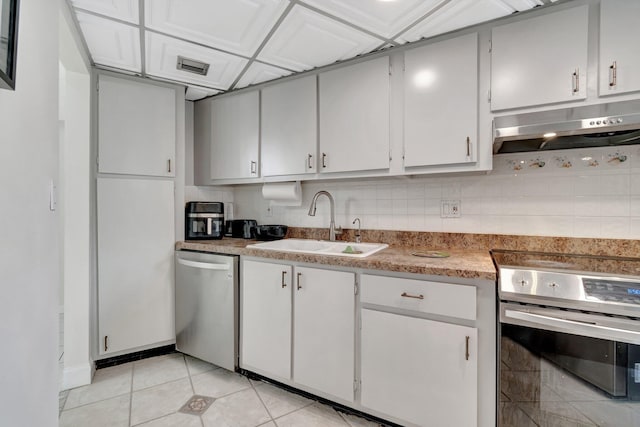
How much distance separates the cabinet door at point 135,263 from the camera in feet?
7.79

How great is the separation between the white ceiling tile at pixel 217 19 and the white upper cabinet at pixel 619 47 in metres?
1.47

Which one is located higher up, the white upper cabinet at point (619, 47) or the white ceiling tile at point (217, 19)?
the white ceiling tile at point (217, 19)

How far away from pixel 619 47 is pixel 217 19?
191 cm

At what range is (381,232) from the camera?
2404mm

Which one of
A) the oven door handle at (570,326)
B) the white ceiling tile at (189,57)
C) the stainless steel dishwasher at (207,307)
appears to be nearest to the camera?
the oven door handle at (570,326)

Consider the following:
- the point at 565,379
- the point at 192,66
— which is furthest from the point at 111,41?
the point at 565,379

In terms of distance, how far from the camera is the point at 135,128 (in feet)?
8.19

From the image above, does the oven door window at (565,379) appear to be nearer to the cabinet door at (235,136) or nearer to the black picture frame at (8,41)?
the black picture frame at (8,41)

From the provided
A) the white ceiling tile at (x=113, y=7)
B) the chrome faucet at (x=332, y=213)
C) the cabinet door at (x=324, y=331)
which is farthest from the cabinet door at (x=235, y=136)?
the cabinet door at (x=324, y=331)

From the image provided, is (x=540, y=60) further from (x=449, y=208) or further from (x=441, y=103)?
(x=449, y=208)

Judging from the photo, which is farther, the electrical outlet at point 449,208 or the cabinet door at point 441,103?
the electrical outlet at point 449,208

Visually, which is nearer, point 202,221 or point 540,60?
point 540,60

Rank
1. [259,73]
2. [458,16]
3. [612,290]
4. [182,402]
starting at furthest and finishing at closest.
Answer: [259,73]
[182,402]
[458,16]
[612,290]

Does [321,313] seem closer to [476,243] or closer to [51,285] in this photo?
Result: [476,243]
